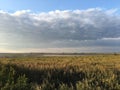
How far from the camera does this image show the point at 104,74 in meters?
18.2

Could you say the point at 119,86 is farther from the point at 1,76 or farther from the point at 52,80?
the point at 1,76

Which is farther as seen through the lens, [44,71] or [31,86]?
[44,71]

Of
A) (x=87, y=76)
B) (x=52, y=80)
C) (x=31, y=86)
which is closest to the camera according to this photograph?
(x=31, y=86)

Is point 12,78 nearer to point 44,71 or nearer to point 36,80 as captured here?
point 36,80

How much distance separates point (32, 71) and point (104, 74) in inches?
176

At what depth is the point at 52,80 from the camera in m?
16.3

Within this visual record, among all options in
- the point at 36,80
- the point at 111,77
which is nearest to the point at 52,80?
the point at 36,80

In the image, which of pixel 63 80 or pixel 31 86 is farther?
pixel 63 80

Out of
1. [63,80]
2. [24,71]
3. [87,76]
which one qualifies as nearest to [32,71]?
[24,71]

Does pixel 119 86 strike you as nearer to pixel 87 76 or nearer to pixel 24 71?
pixel 87 76

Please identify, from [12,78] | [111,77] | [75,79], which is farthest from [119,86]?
[12,78]

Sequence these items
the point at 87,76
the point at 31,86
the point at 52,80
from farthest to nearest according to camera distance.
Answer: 1. the point at 87,76
2. the point at 52,80
3. the point at 31,86

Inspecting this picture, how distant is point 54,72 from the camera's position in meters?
18.1

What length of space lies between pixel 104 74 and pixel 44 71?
3.74 meters
